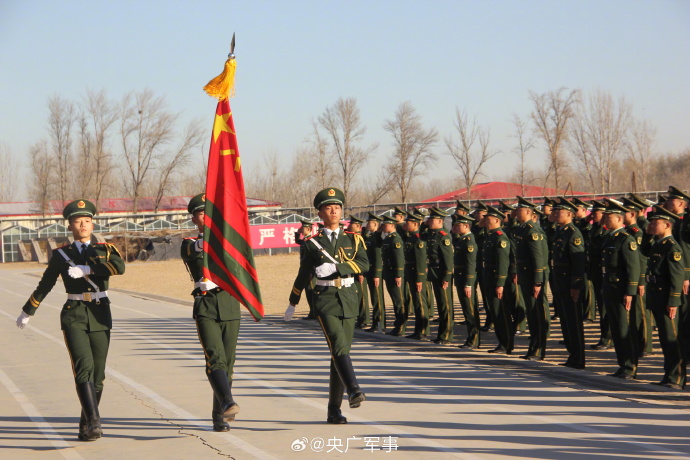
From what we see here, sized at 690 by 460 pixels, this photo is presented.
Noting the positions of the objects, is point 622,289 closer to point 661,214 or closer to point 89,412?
point 661,214

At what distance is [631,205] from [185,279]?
80.8 ft

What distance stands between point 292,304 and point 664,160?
102 metres

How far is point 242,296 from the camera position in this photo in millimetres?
7879

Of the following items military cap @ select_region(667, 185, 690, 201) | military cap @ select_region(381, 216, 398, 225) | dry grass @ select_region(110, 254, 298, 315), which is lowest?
dry grass @ select_region(110, 254, 298, 315)

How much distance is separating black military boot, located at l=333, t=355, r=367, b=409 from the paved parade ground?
1.07 ft

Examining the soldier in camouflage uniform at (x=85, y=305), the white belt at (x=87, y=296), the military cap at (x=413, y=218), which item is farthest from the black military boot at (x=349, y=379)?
the military cap at (x=413, y=218)

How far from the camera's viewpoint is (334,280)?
7980 millimetres

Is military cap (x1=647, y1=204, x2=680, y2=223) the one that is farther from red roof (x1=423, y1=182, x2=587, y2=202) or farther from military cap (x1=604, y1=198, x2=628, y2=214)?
red roof (x1=423, y1=182, x2=587, y2=202)

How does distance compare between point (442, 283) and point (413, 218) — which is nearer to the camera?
point (442, 283)

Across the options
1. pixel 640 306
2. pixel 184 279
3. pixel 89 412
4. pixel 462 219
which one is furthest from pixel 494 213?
pixel 184 279

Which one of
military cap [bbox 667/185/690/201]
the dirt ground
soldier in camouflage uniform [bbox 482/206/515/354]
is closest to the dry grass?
the dirt ground

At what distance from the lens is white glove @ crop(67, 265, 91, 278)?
25.3 ft

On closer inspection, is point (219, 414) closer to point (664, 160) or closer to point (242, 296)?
point (242, 296)

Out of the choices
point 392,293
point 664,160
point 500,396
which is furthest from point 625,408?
point 664,160
